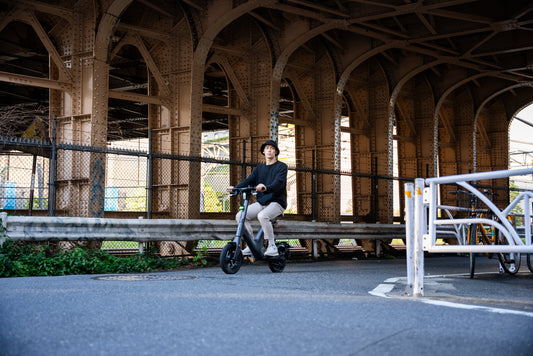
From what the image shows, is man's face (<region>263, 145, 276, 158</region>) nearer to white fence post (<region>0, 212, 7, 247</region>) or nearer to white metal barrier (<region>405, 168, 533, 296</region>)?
white metal barrier (<region>405, 168, 533, 296</region>)

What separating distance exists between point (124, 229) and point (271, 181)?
3.01 metres

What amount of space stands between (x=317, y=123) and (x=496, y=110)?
14.6 meters

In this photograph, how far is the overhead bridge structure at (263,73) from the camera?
50.9 feet

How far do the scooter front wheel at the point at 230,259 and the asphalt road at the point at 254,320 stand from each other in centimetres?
136

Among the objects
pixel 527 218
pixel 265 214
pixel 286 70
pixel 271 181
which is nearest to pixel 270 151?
pixel 271 181

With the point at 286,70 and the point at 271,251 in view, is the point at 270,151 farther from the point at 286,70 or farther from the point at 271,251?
the point at 286,70

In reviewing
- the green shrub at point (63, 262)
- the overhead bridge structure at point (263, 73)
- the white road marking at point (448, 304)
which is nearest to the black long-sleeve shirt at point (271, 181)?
the white road marking at point (448, 304)

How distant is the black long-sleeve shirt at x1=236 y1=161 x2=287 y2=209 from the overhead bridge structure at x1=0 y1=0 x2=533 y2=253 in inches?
165

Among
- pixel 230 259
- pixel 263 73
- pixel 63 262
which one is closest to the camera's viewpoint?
pixel 230 259

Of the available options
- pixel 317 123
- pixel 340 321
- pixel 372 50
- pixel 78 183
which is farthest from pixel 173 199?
pixel 340 321

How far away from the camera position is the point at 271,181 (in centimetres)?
1005

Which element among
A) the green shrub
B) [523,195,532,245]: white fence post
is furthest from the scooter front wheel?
[523,195,532,245]: white fence post

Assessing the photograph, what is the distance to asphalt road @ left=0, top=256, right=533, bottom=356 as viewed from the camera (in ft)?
12.5

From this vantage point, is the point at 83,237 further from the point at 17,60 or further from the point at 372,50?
the point at 17,60
